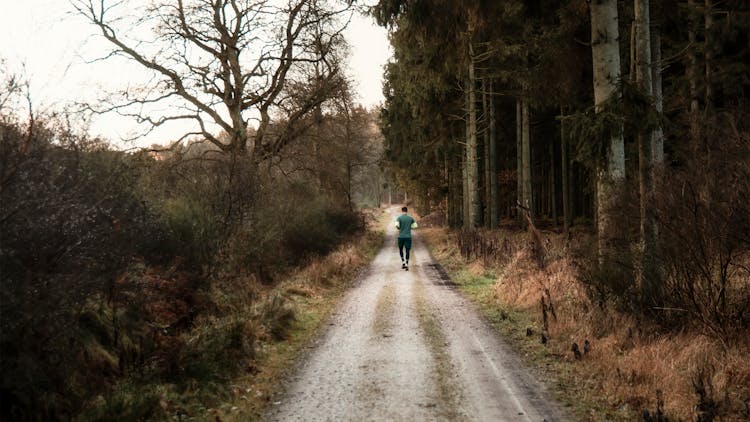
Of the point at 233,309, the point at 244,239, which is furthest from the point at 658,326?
the point at 244,239

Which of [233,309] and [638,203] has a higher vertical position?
[638,203]

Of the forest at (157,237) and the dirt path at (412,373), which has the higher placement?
the forest at (157,237)

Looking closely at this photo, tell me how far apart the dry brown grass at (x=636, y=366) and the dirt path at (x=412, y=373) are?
55 cm

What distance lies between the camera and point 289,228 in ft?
58.7

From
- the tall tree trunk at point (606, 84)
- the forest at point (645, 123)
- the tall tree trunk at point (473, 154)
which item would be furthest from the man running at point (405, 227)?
the tall tree trunk at point (606, 84)

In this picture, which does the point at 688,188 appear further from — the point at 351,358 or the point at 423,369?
the point at 351,358

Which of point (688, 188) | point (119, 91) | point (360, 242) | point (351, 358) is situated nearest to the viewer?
point (688, 188)

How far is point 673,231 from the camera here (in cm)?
612

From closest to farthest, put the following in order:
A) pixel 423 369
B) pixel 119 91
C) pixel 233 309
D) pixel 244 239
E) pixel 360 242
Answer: pixel 423 369 → pixel 233 309 → pixel 244 239 → pixel 119 91 → pixel 360 242

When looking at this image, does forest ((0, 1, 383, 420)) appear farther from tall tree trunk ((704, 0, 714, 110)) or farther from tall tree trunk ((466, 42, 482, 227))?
tall tree trunk ((704, 0, 714, 110))

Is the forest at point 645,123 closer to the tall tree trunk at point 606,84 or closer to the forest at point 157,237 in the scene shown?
the tall tree trunk at point 606,84

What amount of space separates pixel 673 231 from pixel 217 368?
5831mm

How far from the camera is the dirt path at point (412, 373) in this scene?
5.09m

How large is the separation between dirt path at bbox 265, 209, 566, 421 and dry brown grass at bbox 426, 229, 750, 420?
0.55m
